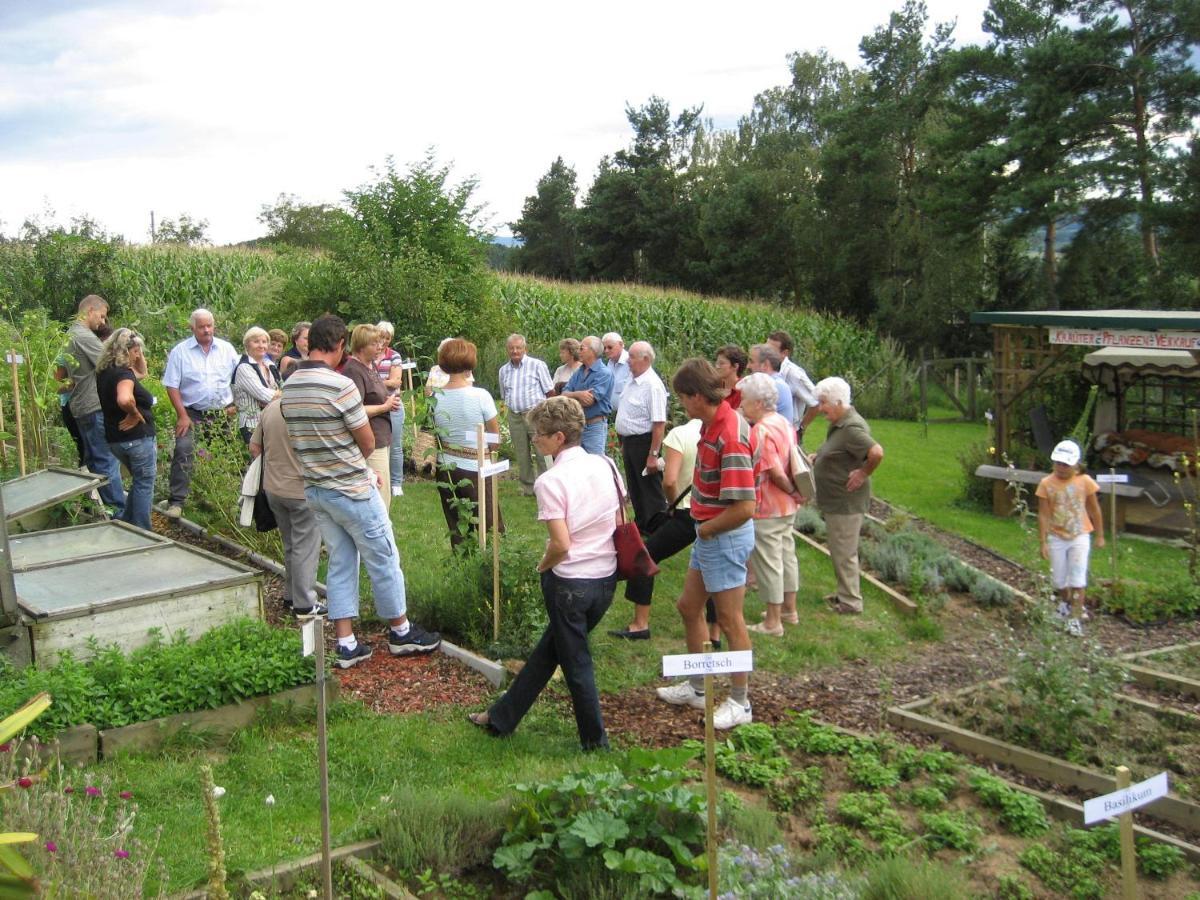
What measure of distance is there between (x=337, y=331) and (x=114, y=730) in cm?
250

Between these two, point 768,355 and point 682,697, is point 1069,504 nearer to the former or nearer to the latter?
point 768,355

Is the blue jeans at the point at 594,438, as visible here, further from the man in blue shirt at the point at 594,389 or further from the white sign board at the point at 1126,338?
the white sign board at the point at 1126,338

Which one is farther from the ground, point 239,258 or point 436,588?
point 239,258

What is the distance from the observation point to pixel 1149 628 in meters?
9.19

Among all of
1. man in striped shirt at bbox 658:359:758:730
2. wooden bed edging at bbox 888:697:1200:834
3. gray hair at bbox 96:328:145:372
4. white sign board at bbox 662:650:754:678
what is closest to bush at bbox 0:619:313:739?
man in striped shirt at bbox 658:359:758:730

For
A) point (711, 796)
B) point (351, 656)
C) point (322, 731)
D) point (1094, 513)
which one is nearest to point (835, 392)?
point (1094, 513)

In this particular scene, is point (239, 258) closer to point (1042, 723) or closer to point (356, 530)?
point (356, 530)

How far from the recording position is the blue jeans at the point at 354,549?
6266 mm

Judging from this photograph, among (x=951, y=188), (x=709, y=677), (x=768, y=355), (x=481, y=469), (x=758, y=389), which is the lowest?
(x=709, y=677)

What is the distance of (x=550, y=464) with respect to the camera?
343 inches

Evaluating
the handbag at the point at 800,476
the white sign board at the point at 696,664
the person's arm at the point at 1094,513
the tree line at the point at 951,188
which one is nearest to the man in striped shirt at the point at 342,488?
the handbag at the point at 800,476

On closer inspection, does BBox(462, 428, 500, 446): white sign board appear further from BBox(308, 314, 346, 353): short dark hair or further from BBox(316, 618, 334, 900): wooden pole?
BBox(316, 618, 334, 900): wooden pole

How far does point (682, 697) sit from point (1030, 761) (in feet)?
6.52

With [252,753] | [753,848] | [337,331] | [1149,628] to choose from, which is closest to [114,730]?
[252,753]
